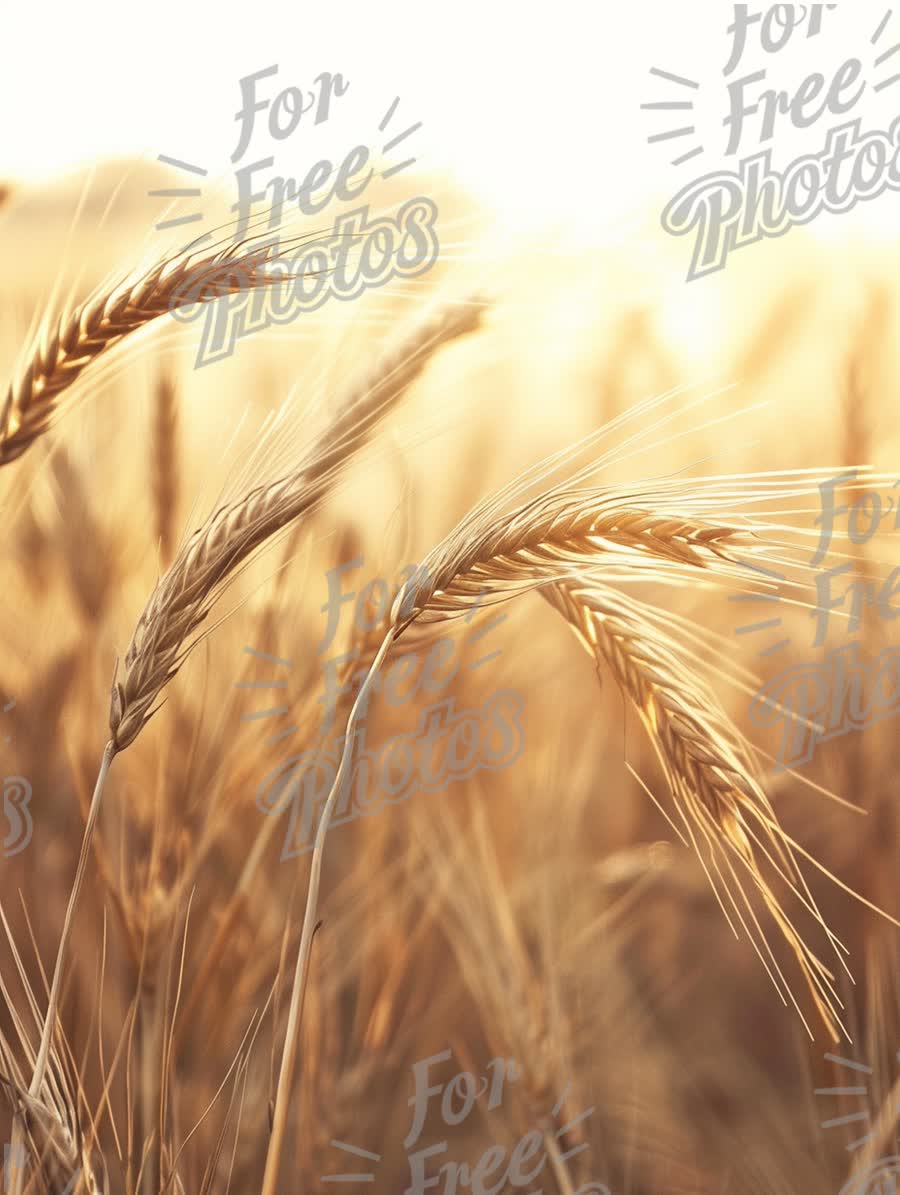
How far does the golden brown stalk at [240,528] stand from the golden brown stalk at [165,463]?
40 millimetres

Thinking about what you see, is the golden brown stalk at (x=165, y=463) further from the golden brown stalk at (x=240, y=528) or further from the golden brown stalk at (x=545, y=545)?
the golden brown stalk at (x=545, y=545)

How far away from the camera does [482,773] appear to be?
94cm

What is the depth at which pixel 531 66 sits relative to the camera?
37.5 inches

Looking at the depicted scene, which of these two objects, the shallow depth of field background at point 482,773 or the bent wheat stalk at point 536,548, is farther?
the shallow depth of field background at point 482,773

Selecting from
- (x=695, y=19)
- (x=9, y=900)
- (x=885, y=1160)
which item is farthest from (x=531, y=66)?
(x=885, y=1160)

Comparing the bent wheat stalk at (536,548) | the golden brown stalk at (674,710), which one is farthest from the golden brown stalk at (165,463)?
the golden brown stalk at (674,710)

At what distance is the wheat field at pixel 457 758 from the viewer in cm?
94

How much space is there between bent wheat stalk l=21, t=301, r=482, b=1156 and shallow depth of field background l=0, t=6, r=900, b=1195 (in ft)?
0.08

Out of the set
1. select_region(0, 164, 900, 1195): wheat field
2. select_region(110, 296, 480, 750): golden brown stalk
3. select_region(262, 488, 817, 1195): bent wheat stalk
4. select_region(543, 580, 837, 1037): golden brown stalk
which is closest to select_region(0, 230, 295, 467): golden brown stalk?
select_region(0, 164, 900, 1195): wheat field

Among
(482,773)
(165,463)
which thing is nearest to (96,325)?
(165,463)

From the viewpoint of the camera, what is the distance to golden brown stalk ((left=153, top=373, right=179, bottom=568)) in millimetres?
948

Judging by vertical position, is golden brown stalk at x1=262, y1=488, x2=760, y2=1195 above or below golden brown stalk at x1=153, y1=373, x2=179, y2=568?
below

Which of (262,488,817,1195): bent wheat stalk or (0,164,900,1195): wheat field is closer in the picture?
(262,488,817,1195): bent wheat stalk

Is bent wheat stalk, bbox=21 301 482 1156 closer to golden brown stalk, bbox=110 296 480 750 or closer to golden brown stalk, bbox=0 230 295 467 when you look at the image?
golden brown stalk, bbox=110 296 480 750
